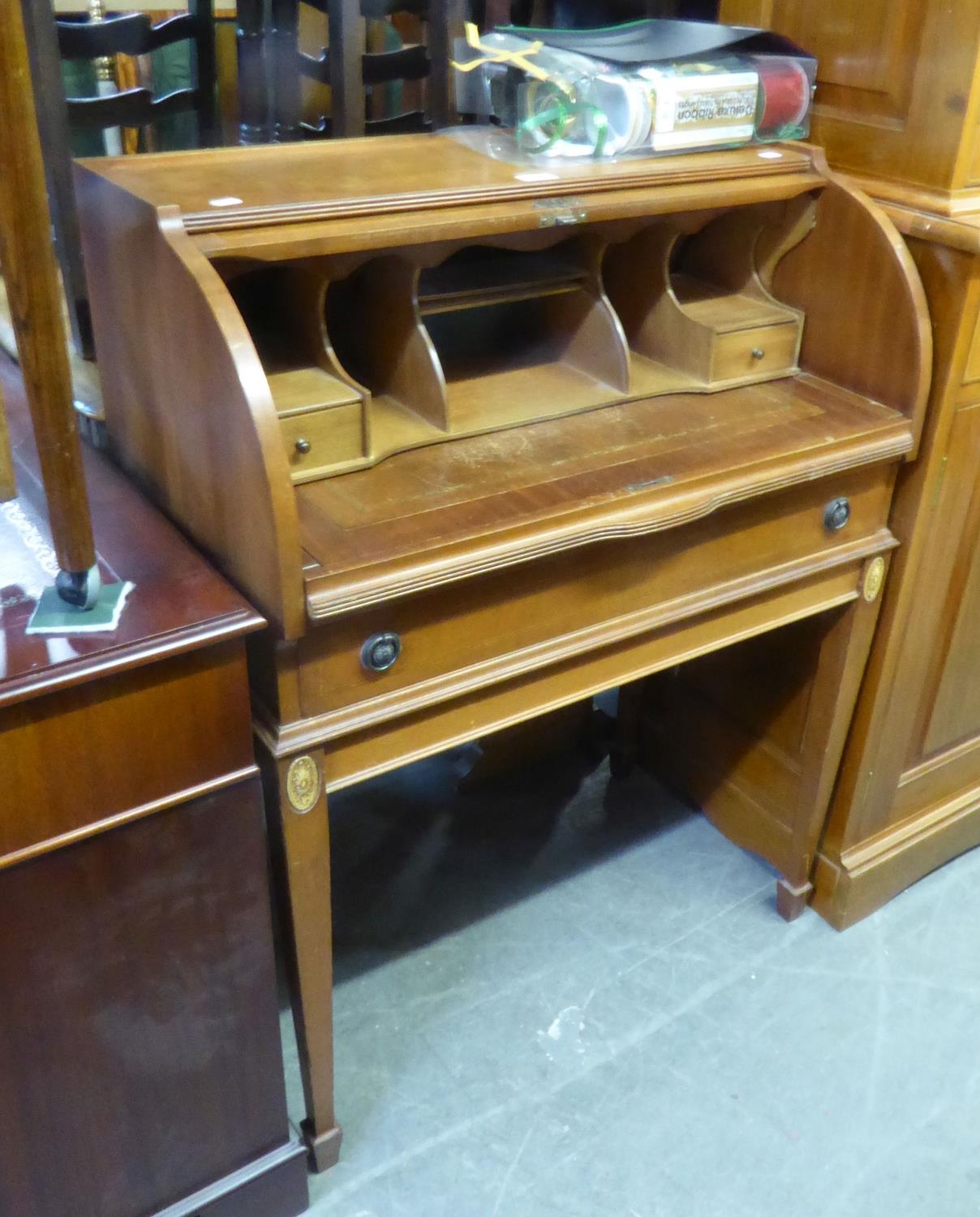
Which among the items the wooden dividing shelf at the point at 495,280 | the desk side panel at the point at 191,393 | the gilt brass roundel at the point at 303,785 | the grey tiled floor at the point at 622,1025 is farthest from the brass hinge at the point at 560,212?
the grey tiled floor at the point at 622,1025

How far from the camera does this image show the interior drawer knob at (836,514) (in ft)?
4.60

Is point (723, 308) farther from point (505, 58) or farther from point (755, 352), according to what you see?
point (505, 58)

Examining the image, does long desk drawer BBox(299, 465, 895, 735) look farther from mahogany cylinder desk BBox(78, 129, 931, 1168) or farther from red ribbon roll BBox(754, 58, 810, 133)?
red ribbon roll BBox(754, 58, 810, 133)

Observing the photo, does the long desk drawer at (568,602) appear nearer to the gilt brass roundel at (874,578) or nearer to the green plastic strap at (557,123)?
the gilt brass roundel at (874,578)

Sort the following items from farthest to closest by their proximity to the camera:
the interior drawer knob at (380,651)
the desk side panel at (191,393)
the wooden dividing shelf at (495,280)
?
the wooden dividing shelf at (495,280) → the interior drawer knob at (380,651) → the desk side panel at (191,393)

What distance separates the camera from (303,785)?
113 cm

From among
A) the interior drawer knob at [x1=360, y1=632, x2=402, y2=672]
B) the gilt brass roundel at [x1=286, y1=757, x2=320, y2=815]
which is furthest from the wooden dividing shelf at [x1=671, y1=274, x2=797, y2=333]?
the gilt brass roundel at [x1=286, y1=757, x2=320, y2=815]

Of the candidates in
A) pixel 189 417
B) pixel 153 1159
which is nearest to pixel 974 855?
pixel 153 1159

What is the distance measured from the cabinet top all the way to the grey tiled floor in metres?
1.12

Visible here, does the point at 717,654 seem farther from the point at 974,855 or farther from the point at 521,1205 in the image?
the point at 521,1205

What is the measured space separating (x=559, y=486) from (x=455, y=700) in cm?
25

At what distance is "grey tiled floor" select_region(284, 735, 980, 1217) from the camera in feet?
4.68

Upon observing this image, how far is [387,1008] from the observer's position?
1.64 m

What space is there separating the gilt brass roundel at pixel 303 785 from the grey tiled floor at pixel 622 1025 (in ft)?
1.92
